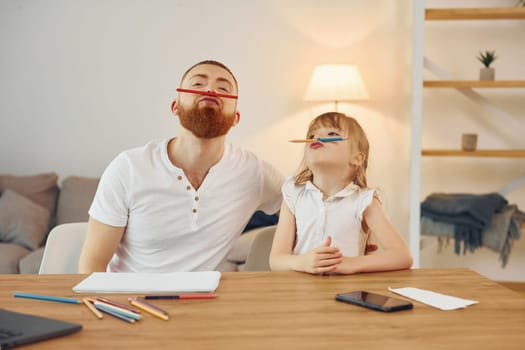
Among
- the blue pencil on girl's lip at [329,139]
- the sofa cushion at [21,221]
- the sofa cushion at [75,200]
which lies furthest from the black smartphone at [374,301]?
the sofa cushion at [75,200]

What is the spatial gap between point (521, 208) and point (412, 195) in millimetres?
997

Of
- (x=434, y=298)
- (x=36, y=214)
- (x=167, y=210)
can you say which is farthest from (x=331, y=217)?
(x=36, y=214)

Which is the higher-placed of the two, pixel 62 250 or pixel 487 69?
pixel 487 69

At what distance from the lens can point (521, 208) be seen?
4.55 m

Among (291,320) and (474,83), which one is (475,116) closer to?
(474,83)

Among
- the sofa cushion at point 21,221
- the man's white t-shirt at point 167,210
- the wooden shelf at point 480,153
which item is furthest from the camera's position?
the wooden shelf at point 480,153

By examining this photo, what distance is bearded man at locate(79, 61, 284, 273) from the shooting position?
1978 mm

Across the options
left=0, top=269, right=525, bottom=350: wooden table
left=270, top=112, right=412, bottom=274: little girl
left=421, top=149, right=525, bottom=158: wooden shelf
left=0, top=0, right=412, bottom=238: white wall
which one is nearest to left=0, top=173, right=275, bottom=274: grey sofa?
left=0, top=0, right=412, bottom=238: white wall

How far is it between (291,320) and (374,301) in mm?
172

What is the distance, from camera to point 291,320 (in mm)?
1162

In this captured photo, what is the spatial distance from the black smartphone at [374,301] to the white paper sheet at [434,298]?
0.17ft

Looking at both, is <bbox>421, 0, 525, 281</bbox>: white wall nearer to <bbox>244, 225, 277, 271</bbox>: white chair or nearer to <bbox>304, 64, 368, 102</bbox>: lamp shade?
<bbox>304, 64, 368, 102</bbox>: lamp shade

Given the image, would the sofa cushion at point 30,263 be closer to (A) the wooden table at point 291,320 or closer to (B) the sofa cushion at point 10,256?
(B) the sofa cushion at point 10,256

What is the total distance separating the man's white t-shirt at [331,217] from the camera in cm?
183
